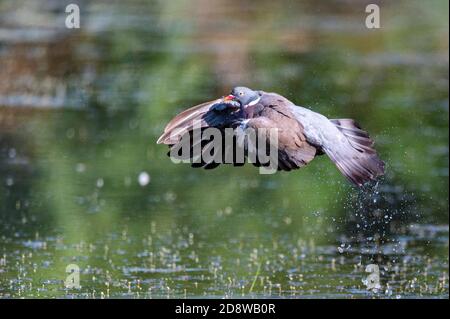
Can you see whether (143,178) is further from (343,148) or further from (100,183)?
(343,148)

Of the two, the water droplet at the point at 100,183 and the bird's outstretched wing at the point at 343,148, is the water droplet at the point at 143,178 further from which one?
the bird's outstretched wing at the point at 343,148

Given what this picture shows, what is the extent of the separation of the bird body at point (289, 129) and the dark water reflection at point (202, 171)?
43.8 inches

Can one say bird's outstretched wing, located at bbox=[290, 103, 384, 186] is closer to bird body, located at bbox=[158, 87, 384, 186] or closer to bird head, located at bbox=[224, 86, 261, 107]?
bird body, located at bbox=[158, 87, 384, 186]

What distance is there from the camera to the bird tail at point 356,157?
6.34m

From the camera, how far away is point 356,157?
21.1ft

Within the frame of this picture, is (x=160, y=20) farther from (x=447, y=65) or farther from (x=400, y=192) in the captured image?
(x=400, y=192)

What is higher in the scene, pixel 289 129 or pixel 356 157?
A: pixel 289 129

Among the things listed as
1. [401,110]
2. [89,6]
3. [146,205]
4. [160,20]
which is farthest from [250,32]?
[146,205]

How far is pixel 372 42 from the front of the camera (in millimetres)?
14328

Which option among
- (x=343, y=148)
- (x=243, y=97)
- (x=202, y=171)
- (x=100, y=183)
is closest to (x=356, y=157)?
(x=343, y=148)

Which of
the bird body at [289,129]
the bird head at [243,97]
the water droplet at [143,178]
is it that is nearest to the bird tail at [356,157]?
the bird body at [289,129]

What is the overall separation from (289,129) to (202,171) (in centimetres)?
356

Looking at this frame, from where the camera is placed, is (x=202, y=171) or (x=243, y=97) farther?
(x=202, y=171)

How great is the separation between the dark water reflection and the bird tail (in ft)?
3.62
